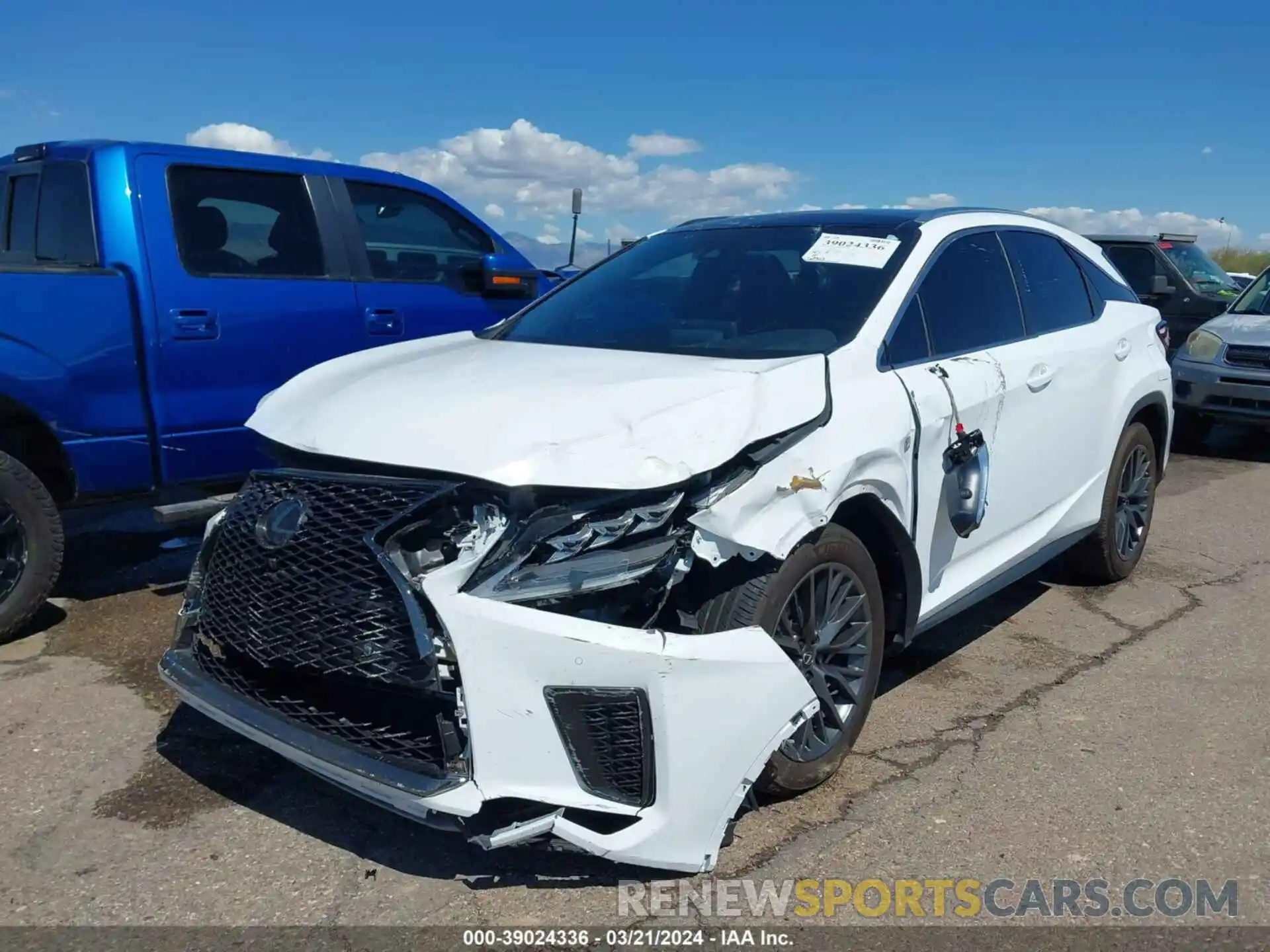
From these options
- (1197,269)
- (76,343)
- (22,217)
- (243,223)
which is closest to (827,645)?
(76,343)

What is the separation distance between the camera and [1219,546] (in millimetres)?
6508

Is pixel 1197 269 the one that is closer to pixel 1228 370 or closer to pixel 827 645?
pixel 1228 370

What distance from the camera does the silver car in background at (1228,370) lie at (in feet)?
30.7

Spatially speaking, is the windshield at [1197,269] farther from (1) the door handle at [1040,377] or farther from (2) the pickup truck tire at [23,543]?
(2) the pickup truck tire at [23,543]

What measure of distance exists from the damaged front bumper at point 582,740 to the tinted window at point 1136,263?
10.6m

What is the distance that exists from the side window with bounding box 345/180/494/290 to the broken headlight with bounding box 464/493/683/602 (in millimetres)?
3318

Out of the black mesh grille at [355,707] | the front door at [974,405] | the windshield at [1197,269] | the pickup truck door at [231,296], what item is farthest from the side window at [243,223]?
the windshield at [1197,269]

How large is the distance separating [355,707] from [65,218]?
3.15 metres

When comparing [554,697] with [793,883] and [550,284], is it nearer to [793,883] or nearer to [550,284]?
[793,883]

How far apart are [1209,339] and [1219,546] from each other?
13.0 feet

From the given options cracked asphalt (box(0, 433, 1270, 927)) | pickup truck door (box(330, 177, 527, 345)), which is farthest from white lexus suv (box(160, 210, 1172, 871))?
pickup truck door (box(330, 177, 527, 345))

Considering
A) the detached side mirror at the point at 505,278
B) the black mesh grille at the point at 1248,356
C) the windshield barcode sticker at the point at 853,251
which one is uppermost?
the windshield barcode sticker at the point at 853,251

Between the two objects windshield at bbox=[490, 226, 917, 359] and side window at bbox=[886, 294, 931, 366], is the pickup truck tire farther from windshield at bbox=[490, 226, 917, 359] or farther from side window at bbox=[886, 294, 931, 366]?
side window at bbox=[886, 294, 931, 366]

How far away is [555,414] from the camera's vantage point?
2885mm
